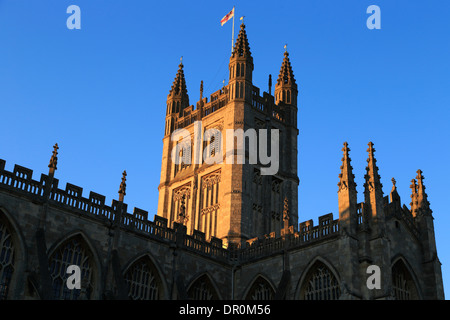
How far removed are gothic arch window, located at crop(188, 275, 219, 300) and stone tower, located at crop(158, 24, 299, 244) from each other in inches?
246

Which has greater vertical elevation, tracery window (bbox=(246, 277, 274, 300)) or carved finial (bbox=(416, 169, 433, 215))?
carved finial (bbox=(416, 169, 433, 215))

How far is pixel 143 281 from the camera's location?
1357 inches

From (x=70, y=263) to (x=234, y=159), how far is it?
1829 cm

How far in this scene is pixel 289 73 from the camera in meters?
55.7

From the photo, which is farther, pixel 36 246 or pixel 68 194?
pixel 68 194

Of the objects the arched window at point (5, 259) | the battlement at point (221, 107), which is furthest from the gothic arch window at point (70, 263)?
the battlement at point (221, 107)

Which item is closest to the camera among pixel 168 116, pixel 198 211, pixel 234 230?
pixel 234 230

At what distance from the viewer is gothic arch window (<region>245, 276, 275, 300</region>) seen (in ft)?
120

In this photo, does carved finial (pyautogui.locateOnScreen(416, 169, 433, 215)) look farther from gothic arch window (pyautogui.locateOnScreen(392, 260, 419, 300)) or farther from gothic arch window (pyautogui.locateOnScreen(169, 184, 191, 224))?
gothic arch window (pyautogui.locateOnScreen(169, 184, 191, 224))

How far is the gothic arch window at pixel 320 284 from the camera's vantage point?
33.1 metres

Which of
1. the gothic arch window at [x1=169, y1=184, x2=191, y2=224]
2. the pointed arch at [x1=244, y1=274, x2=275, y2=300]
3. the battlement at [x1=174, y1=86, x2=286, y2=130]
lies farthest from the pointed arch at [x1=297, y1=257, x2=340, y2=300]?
the battlement at [x1=174, y1=86, x2=286, y2=130]
